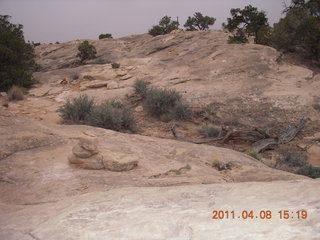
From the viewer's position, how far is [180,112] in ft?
29.3

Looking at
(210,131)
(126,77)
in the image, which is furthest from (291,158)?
(126,77)

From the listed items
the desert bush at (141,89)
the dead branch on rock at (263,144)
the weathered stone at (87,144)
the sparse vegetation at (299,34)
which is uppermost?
the sparse vegetation at (299,34)

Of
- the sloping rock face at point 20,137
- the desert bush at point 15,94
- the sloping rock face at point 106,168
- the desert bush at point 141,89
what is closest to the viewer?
the sloping rock face at point 106,168

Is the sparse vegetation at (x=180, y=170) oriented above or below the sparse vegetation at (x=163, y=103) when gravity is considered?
below

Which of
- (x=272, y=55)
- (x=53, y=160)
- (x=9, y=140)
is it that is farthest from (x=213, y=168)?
(x=272, y=55)

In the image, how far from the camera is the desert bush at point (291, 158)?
6256mm

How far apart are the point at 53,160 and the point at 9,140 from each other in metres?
0.98

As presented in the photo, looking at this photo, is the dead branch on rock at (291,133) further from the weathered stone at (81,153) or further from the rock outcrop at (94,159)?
the weathered stone at (81,153)

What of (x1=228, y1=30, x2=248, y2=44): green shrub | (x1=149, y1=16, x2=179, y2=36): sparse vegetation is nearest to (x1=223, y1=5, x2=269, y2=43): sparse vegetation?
(x1=228, y1=30, x2=248, y2=44): green shrub

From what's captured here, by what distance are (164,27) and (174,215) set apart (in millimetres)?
25810

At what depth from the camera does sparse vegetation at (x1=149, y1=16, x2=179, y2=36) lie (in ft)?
84.9

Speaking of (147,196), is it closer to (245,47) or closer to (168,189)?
(168,189)

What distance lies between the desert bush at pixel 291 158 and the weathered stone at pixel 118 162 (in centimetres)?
385
